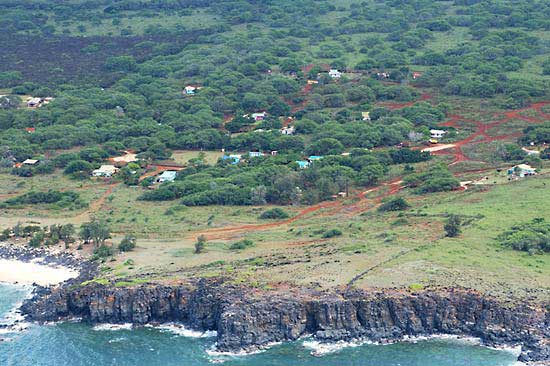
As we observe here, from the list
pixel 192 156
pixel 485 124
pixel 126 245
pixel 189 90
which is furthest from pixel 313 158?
pixel 189 90

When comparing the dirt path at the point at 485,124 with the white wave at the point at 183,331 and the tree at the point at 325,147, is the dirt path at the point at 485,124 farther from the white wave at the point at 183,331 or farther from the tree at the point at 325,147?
the white wave at the point at 183,331

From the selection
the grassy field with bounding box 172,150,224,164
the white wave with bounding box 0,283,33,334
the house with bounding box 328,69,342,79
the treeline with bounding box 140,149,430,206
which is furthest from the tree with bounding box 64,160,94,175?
the house with bounding box 328,69,342,79

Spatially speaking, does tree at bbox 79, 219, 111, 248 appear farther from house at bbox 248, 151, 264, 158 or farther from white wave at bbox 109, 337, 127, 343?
house at bbox 248, 151, 264, 158

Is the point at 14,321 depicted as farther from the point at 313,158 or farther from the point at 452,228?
the point at 313,158

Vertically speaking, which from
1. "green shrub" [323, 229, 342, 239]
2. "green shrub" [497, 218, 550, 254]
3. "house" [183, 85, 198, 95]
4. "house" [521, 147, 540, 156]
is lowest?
"house" [183, 85, 198, 95]

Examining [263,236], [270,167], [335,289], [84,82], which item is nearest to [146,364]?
[335,289]

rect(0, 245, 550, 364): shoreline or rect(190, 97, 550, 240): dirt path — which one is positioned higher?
rect(0, 245, 550, 364): shoreline

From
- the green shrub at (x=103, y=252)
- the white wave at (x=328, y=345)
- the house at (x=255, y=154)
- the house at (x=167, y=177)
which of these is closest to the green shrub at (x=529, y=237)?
the white wave at (x=328, y=345)
